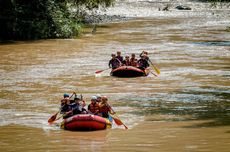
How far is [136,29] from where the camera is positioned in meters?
49.2

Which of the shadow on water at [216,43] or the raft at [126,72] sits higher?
the raft at [126,72]

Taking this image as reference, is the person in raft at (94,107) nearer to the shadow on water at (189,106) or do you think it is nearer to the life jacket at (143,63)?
the shadow on water at (189,106)

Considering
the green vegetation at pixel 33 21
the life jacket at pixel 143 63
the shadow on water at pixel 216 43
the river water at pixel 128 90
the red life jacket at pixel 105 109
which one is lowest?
the shadow on water at pixel 216 43

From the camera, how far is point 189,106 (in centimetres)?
1877

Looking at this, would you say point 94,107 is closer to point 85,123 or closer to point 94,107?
point 94,107

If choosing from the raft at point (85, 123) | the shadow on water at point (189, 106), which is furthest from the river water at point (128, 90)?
the raft at point (85, 123)

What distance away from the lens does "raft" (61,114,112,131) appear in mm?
15539

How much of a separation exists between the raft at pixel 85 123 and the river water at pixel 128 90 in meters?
0.19

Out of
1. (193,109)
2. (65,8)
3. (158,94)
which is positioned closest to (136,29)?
(65,8)

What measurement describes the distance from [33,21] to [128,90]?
1860cm

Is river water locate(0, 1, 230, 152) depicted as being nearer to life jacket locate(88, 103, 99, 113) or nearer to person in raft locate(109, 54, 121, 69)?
person in raft locate(109, 54, 121, 69)

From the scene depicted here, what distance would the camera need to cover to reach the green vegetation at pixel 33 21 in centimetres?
3972

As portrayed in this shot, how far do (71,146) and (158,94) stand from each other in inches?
316

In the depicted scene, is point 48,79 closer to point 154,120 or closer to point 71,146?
point 154,120
